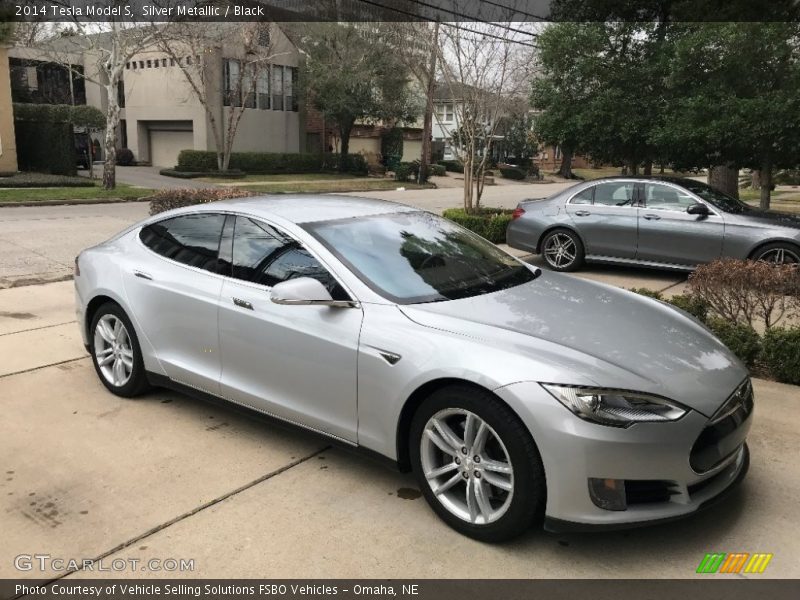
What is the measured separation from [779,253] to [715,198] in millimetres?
1182

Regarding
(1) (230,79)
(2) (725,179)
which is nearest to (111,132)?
(1) (230,79)

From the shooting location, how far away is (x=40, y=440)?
4113mm

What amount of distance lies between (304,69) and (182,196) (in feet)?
94.2

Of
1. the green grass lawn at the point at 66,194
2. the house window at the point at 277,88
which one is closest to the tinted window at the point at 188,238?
the green grass lawn at the point at 66,194

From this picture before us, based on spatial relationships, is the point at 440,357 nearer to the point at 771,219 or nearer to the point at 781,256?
the point at 781,256

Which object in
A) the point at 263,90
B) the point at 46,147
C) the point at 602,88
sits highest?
the point at 263,90

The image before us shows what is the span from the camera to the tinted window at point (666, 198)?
9.23 meters

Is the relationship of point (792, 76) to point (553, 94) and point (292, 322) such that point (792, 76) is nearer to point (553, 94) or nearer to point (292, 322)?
point (553, 94)

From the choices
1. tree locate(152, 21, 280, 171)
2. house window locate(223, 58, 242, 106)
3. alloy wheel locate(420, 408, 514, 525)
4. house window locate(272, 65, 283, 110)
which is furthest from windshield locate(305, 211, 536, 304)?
house window locate(272, 65, 283, 110)

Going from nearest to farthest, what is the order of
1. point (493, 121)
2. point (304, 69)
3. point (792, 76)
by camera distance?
point (792, 76) → point (493, 121) → point (304, 69)

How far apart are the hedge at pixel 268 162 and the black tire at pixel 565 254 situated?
26558 mm

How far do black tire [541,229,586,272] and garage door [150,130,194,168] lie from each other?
102 ft

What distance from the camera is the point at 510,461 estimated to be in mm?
2891
